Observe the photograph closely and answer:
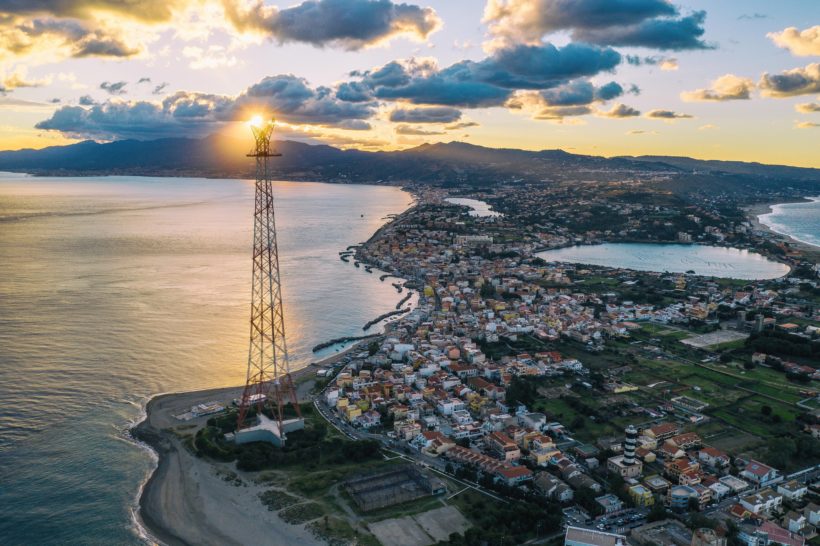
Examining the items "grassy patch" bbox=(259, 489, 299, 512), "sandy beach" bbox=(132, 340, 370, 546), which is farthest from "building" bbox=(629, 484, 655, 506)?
"grassy patch" bbox=(259, 489, 299, 512)

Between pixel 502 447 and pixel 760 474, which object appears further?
pixel 502 447

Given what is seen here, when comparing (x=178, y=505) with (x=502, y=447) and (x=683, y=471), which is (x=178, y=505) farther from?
(x=683, y=471)

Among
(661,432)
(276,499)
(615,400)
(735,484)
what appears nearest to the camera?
(276,499)

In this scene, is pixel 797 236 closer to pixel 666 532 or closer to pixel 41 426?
pixel 666 532

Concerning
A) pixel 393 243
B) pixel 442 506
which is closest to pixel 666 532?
pixel 442 506

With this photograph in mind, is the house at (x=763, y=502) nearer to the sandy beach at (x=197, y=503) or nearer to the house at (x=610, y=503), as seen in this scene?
the house at (x=610, y=503)

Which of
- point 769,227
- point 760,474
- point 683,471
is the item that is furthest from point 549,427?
point 769,227
